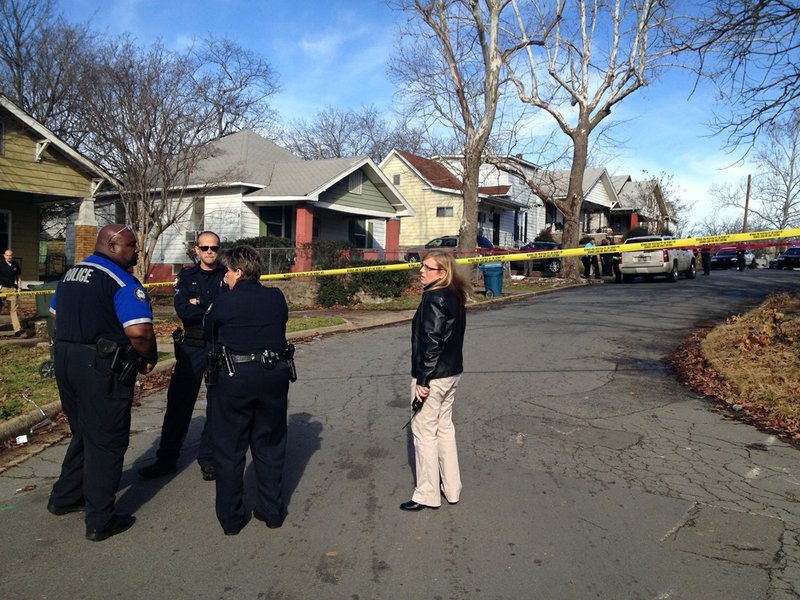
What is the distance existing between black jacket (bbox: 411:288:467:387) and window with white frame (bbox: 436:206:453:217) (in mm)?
34244

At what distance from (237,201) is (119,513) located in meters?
20.5

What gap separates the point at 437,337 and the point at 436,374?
0.89ft

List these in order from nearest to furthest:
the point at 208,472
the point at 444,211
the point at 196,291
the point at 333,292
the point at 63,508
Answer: the point at 63,508
the point at 208,472
the point at 196,291
the point at 333,292
the point at 444,211

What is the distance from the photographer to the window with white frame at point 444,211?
38.6 meters

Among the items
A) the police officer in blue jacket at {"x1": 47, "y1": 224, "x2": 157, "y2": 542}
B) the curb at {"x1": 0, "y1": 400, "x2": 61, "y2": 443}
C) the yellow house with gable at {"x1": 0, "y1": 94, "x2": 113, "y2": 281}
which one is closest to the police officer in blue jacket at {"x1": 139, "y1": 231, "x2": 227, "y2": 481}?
the police officer in blue jacket at {"x1": 47, "y1": 224, "x2": 157, "y2": 542}

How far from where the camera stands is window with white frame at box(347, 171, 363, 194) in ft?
85.2

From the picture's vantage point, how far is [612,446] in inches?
242

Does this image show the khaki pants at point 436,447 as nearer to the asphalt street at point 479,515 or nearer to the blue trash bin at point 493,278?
the asphalt street at point 479,515

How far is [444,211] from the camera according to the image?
38812 mm

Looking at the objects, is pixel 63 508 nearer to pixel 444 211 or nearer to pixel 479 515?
pixel 479 515

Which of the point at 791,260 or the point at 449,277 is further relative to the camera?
the point at 791,260

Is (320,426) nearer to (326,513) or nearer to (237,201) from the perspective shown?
(326,513)

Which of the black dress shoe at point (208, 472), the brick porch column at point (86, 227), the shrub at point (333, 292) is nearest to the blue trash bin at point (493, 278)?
the shrub at point (333, 292)

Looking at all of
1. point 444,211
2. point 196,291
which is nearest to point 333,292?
point 196,291
